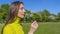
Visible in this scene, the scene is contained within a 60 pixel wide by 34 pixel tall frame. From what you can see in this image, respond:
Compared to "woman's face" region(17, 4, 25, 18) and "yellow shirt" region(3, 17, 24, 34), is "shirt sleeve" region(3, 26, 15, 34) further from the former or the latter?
"woman's face" region(17, 4, 25, 18)

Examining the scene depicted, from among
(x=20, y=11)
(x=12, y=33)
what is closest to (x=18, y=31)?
(x=12, y=33)

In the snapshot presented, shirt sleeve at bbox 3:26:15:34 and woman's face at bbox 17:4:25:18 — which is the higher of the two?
woman's face at bbox 17:4:25:18

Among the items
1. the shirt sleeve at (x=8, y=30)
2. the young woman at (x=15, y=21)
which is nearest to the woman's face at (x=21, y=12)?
the young woman at (x=15, y=21)

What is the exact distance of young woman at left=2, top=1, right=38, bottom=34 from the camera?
2029 mm

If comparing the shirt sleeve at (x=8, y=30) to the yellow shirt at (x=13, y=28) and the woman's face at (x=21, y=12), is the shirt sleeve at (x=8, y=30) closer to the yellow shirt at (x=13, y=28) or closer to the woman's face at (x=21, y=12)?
the yellow shirt at (x=13, y=28)

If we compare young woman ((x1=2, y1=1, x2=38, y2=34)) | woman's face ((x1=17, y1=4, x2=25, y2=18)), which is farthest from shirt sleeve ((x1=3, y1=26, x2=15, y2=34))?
woman's face ((x1=17, y1=4, x2=25, y2=18))

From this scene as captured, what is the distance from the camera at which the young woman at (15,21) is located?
6.66 ft

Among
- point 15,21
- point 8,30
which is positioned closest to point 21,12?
point 15,21

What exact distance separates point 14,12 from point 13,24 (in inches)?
4.7

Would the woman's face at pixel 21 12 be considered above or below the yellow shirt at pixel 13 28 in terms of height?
above

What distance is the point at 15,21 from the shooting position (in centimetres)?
212

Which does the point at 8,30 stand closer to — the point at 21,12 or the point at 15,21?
the point at 15,21

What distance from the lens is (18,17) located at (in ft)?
7.06

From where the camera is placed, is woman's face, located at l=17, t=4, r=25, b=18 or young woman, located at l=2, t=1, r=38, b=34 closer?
young woman, located at l=2, t=1, r=38, b=34
